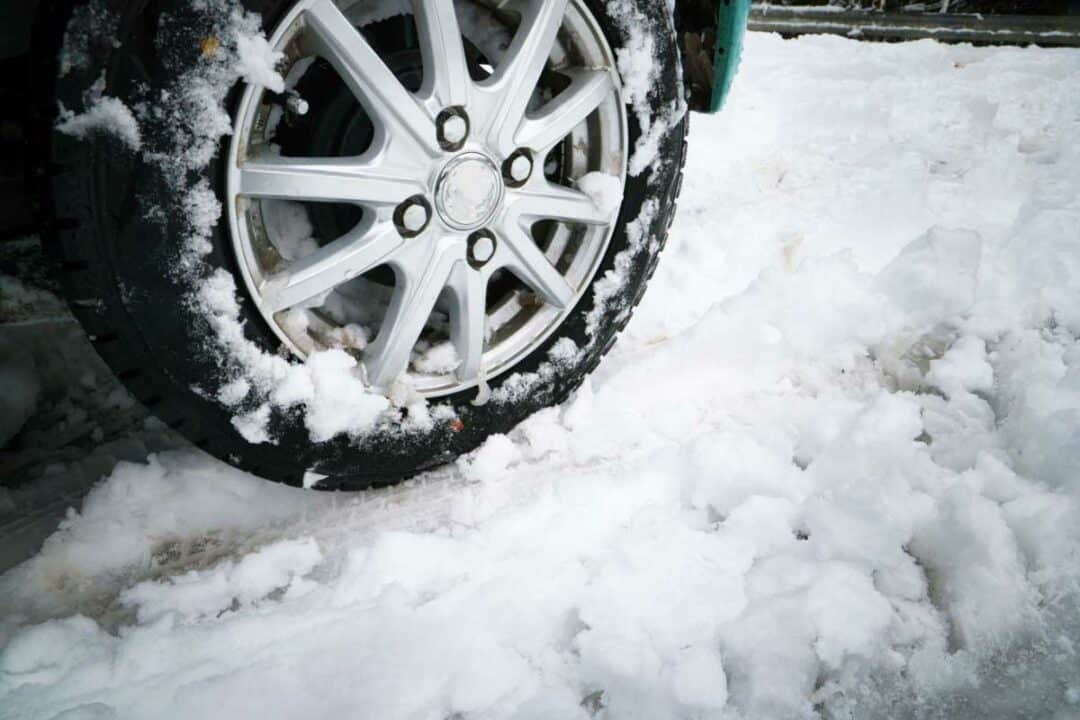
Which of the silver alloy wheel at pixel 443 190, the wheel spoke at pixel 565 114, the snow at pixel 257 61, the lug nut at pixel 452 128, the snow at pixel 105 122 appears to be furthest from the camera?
the wheel spoke at pixel 565 114

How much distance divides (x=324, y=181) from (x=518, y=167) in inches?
16.0

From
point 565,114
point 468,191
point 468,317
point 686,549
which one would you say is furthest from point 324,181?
point 686,549

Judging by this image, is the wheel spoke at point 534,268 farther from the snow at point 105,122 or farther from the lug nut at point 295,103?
the snow at point 105,122

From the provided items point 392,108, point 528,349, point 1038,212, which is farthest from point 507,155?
point 1038,212

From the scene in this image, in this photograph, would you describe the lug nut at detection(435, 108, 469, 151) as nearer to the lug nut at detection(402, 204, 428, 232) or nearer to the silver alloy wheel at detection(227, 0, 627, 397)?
the silver alloy wheel at detection(227, 0, 627, 397)

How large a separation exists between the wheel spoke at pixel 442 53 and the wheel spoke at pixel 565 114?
0.16 metres

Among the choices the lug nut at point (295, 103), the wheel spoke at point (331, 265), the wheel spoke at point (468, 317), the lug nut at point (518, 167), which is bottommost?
the wheel spoke at point (468, 317)

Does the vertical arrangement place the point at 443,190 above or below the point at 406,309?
above

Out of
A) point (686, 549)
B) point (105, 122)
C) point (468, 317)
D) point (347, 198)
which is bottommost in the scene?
point (686, 549)

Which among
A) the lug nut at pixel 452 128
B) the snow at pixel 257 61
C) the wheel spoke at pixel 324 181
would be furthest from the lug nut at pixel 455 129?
the snow at pixel 257 61

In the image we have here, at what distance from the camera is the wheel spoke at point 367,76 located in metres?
1.23

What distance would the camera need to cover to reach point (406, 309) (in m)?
1.48

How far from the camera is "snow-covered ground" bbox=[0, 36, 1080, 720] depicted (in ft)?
→ 3.97

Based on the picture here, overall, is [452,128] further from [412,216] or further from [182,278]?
[182,278]
